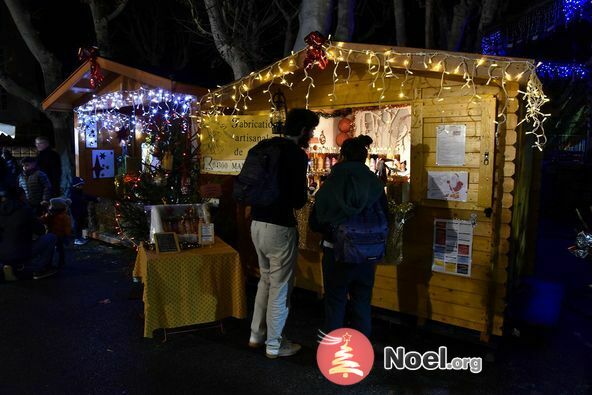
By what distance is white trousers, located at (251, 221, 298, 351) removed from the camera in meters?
4.02

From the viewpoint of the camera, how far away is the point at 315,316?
18.1 ft

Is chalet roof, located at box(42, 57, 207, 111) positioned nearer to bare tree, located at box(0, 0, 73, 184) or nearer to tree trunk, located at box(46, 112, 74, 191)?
tree trunk, located at box(46, 112, 74, 191)

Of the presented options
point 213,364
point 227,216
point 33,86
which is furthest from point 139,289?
point 33,86

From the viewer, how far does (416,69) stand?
4.61 m

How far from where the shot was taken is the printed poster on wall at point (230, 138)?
6.21m

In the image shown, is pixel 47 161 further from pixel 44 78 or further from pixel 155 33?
pixel 155 33

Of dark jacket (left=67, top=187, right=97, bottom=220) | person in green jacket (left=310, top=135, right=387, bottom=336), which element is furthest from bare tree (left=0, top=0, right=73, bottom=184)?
person in green jacket (left=310, top=135, right=387, bottom=336)

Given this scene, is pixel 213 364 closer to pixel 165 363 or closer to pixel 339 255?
pixel 165 363

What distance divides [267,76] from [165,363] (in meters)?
3.52

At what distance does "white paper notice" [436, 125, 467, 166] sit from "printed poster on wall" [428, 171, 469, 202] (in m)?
0.11

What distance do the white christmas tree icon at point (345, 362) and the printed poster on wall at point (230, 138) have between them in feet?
10.4

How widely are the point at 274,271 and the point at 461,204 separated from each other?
6.49 ft

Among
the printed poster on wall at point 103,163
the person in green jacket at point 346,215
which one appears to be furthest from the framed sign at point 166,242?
the printed poster on wall at point 103,163

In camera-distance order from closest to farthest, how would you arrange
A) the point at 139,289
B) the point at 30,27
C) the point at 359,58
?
1. the point at 359,58
2. the point at 139,289
3. the point at 30,27
